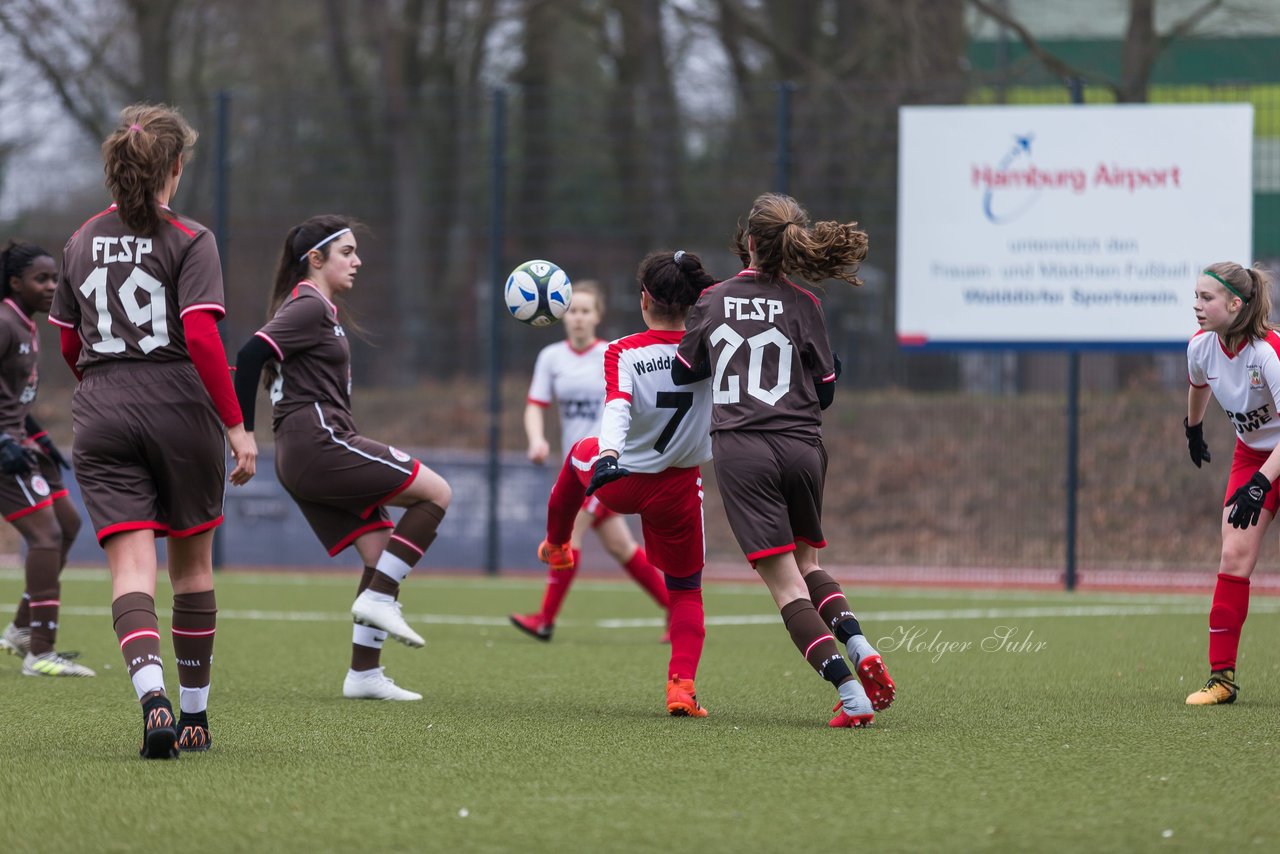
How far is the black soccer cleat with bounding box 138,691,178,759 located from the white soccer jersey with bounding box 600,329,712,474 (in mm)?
1893

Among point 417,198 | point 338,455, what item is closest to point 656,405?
point 338,455

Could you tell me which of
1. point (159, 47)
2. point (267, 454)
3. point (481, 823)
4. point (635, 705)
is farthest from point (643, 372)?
point (159, 47)

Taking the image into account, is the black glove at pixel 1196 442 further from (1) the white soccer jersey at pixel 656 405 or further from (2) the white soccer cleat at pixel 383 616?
(2) the white soccer cleat at pixel 383 616

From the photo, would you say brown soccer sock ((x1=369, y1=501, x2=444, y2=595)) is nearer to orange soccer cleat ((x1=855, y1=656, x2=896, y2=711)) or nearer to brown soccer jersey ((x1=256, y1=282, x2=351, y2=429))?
brown soccer jersey ((x1=256, y1=282, x2=351, y2=429))

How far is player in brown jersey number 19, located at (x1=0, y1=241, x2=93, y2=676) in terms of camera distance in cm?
710

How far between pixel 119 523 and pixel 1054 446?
11126 millimetres

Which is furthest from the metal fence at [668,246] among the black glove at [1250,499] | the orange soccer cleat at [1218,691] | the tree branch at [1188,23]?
the black glove at [1250,499]

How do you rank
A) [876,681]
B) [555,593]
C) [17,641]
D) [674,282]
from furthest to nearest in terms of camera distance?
[555,593] → [17,641] → [674,282] → [876,681]

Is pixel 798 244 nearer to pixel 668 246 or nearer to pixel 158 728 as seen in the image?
pixel 158 728

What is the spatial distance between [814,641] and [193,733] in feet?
6.69

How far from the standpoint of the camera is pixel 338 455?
6.21m

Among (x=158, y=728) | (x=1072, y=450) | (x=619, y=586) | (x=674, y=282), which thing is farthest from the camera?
(x=619, y=586)

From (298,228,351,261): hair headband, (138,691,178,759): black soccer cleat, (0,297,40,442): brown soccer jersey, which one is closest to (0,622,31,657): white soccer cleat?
(0,297,40,442): brown soccer jersey

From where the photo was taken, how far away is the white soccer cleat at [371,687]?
6.28m
